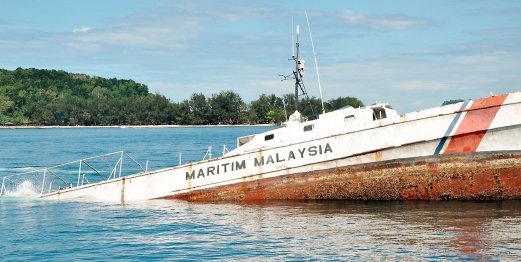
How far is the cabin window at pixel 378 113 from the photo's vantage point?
2416cm

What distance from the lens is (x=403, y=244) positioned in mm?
17531

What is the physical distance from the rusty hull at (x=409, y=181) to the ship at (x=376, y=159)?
0.03 meters

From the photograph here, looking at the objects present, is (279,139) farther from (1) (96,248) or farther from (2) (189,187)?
(1) (96,248)

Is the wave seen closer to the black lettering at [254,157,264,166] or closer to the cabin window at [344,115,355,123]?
the black lettering at [254,157,264,166]

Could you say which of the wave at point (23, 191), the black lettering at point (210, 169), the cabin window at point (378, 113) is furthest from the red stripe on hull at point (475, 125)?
the wave at point (23, 191)

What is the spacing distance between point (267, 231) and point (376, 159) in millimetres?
5635

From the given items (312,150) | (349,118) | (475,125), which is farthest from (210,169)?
(475,125)

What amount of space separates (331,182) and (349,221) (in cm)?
364

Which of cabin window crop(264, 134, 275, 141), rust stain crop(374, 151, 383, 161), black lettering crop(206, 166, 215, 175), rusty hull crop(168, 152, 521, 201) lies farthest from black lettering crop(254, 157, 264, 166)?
rust stain crop(374, 151, 383, 161)

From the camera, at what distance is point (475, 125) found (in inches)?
882

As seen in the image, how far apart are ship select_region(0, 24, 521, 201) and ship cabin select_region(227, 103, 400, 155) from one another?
0.04 meters

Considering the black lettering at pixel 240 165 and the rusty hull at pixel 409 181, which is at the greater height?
the black lettering at pixel 240 165

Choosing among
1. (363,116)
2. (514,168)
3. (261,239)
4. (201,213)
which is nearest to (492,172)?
(514,168)

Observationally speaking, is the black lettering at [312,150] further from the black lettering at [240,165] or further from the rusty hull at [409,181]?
the black lettering at [240,165]
